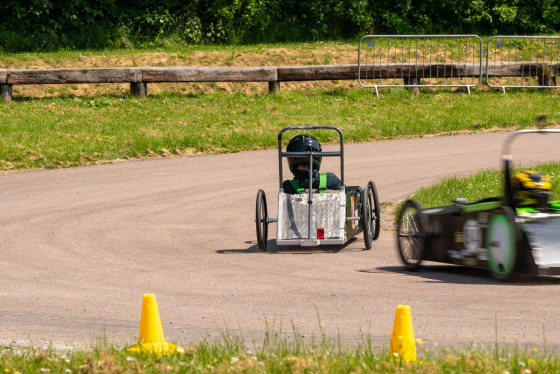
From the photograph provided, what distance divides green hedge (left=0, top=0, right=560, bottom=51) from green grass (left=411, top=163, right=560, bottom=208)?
63.4 feet

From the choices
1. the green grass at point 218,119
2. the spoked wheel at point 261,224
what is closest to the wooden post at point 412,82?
the green grass at point 218,119

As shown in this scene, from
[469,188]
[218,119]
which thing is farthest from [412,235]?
[218,119]

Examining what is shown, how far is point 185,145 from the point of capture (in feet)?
64.6

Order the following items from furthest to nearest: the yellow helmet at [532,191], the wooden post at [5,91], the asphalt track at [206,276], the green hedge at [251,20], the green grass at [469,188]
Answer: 1. the green hedge at [251,20]
2. the wooden post at [5,91]
3. the green grass at [469,188]
4. the yellow helmet at [532,191]
5. the asphalt track at [206,276]

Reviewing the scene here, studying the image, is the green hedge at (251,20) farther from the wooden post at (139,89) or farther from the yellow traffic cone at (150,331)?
the yellow traffic cone at (150,331)

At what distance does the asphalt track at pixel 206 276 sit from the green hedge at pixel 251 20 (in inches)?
659

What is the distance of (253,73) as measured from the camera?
24344 millimetres

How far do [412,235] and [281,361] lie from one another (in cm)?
449

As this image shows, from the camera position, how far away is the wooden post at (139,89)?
78.0 feet

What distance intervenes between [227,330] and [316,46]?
83.8ft

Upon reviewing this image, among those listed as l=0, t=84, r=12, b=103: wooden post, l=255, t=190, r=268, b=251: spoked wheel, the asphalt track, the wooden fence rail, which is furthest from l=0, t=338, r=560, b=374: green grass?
l=0, t=84, r=12, b=103: wooden post

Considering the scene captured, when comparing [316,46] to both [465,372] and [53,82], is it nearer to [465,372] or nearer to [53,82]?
[53,82]

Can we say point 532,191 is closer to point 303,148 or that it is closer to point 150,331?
point 303,148

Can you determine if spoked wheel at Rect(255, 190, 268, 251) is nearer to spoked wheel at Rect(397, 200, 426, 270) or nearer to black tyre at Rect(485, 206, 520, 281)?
spoked wheel at Rect(397, 200, 426, 270)
